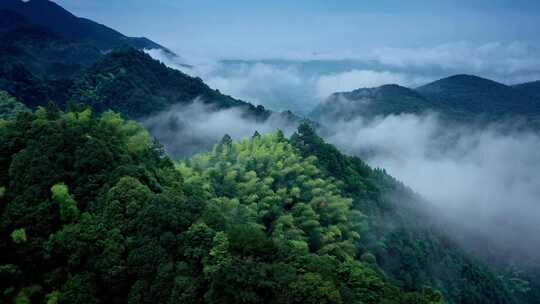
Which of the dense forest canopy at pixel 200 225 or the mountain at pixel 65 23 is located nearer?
the dense forest canopy at pixel 200 225

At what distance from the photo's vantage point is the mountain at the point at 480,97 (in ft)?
504

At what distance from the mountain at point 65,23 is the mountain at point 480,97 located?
312 feet

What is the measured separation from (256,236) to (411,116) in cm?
10636

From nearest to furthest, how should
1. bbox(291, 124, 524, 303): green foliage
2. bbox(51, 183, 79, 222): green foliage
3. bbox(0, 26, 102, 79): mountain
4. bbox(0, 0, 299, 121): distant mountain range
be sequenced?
1. bbox(51, 183, 79, 222): green foliage
2. bbox(291, 124, 524, 303): green foliage
3. bbox(0, 0, 299, 121): distant mountain range
4. bbox(0, 26, 102, 79): mountain

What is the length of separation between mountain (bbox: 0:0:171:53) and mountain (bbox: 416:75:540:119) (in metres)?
95.1

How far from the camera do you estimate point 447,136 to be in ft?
389

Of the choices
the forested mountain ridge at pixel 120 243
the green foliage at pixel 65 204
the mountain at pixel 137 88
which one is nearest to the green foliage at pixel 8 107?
the mountain at pixel 137 88

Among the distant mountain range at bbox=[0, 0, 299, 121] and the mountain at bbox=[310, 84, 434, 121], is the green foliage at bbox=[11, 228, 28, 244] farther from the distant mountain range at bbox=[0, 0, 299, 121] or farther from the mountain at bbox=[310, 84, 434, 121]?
the mountain at bbox=[310, 84, 434, 121]

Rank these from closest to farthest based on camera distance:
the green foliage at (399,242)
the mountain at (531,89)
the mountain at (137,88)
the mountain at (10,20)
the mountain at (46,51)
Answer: the green foliage at (399,242)
the mountain at (137,88)
the mountain at (46,51)
the mountain at (10,20)
the mountain at (531,89)

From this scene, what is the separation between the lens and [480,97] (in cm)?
15900

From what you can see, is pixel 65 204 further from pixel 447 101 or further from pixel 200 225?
pixel 447 101

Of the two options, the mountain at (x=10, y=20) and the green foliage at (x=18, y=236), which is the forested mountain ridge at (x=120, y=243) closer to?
the green foliage at (x=18, y=236)

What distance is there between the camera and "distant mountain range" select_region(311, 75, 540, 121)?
121m

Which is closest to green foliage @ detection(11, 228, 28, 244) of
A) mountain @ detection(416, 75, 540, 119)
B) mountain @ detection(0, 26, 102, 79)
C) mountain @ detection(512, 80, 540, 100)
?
mountain @ detection(0, 26, 102, 79)
